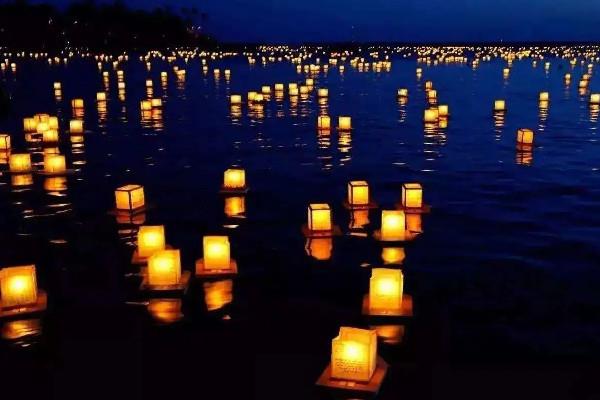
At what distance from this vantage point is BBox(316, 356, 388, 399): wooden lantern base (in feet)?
19.6

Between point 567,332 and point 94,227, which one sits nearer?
point 567,332

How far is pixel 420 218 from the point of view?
37.5 ft

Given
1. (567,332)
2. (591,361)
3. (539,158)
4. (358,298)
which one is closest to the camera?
(591,361)

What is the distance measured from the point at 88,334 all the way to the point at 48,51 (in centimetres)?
10604

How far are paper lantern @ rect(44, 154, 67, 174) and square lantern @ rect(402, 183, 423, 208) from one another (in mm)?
7533

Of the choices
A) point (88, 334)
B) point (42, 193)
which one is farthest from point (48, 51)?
point (88, 334)

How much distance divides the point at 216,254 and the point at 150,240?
1.05 m

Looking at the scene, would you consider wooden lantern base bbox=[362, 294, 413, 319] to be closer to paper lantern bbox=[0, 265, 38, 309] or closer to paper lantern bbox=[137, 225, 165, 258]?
paper lantern bbox=[137, 225, 165, 258]

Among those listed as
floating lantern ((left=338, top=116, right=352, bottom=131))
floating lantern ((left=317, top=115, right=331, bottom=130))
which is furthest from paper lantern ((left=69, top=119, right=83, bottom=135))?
floating lantern ((left=338, top=116, right=352, bottom=131))

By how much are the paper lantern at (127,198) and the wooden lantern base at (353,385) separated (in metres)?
6.58


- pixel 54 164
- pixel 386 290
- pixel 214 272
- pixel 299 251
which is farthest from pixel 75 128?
pixel 386 290

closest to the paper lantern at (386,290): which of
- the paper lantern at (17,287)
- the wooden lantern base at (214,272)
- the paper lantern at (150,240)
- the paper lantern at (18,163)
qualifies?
the wooden lantern base at (214,272)

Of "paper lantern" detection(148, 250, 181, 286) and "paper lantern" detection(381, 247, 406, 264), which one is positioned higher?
"paper lantern" detection(148, 250, 181, 286)

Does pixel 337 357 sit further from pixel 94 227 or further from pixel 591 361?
pixel 94 227
